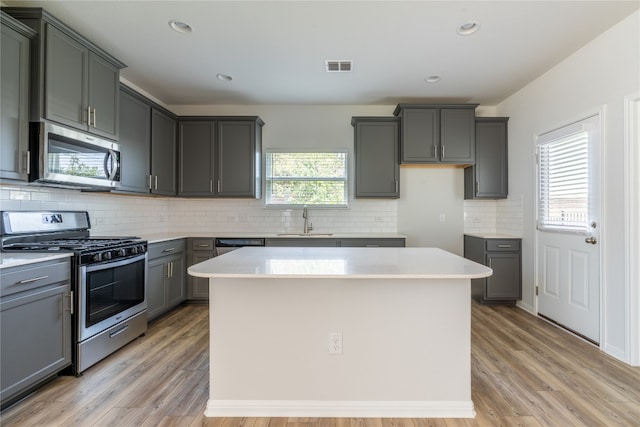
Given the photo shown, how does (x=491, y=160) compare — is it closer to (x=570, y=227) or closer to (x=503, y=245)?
(x=503, y=245)

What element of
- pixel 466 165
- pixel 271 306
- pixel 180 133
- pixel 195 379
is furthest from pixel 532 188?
pixel 180 133

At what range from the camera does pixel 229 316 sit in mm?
1898

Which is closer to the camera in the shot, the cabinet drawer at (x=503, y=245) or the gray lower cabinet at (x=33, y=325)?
the gray lower cabinet at (x=33, y=325)

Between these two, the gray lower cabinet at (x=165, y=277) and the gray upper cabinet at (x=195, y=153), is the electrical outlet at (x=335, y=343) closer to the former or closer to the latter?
the gray lower cabinet at (x=165, y=277)

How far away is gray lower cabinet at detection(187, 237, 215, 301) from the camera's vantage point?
4.04 meters

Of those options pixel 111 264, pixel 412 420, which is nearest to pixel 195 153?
pixel 111 264

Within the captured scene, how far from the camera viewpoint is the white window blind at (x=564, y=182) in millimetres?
2947

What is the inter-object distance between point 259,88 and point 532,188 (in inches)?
135

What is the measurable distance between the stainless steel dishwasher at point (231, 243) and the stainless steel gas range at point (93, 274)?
1.04 m

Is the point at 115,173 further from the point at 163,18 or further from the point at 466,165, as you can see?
the point at 466,165

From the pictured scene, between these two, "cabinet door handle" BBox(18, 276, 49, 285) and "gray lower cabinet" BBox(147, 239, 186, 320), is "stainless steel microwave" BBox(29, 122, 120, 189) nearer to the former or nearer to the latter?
"cabinet door handle" BBox(18, 276, 49, 285)

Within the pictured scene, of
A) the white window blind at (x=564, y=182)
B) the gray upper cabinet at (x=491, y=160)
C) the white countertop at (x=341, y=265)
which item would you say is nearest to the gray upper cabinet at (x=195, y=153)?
the white countertop at (x=341, y=265)

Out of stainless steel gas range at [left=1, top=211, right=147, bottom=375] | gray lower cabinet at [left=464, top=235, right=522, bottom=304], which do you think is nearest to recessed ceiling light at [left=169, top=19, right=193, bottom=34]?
stainless steel gas range at [left=1, top=211, right=147, bottom=375]

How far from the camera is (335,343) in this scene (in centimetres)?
190
